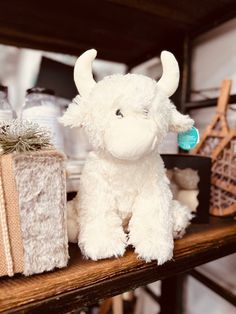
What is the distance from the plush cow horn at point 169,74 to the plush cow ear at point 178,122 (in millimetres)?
39

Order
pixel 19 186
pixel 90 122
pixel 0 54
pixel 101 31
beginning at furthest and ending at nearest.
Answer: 1. pixel 0 54
2. pixel 101 31
3. pixel 90 122
4. pixel 19 186

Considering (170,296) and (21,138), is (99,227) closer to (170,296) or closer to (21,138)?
(21,138)

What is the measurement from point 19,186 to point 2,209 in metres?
0.04

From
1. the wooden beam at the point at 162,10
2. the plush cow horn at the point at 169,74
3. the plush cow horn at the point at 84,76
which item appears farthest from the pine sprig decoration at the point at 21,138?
the wooden beam at the point at 162,10

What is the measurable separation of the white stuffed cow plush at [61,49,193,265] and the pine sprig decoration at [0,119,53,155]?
0.08 metres

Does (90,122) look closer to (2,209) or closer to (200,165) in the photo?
(2,209)

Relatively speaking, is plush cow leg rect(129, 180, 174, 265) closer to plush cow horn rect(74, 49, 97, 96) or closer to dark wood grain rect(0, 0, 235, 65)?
plush cow horn rect(74, 49, 97, 96)

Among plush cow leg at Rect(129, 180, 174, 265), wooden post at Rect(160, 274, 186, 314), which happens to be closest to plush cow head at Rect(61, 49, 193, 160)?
plush cow leg at Rect(129, 180, 174, 265)

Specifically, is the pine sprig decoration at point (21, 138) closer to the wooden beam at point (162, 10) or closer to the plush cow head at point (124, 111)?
the plush cow head at point (124, 111)

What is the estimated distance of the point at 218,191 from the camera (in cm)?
79

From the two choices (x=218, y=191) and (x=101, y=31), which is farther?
(x=101, y=31)

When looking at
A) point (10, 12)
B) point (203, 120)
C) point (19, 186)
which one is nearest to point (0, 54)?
point (10, 12)

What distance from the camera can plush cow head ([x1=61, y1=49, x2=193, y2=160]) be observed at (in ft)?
1.55

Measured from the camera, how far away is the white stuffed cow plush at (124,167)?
19.3 inches
